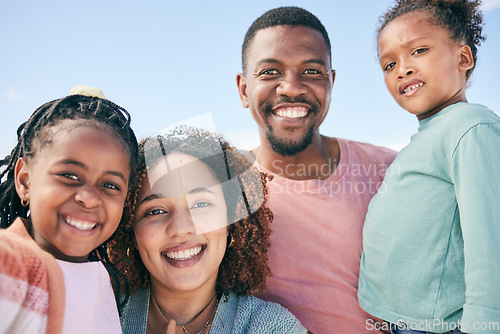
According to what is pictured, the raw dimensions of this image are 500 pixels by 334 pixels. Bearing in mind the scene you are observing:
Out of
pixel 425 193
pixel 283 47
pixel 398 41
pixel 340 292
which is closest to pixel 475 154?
pixel 425 193

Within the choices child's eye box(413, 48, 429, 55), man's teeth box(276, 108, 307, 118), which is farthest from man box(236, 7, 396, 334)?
child's eye box(413, 48, 429, 55)

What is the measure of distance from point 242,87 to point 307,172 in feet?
2.93

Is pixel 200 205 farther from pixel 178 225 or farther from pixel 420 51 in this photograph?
pixel 420 51

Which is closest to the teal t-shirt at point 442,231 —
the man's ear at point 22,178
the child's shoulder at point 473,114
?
the child's shoulder at point 473,114

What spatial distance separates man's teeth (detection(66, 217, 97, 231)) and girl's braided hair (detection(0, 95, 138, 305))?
1.18ft

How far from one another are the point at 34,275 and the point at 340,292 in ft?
5.74

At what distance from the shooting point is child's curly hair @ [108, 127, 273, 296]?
2.52 meters

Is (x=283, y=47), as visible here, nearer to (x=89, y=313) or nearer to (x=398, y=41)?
(x=398, y=41)

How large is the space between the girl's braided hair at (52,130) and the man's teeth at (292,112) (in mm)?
1192

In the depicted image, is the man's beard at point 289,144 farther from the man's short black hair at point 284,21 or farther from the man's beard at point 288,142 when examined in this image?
the man's short black hair at point 284,21

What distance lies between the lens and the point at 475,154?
2029 millimetres

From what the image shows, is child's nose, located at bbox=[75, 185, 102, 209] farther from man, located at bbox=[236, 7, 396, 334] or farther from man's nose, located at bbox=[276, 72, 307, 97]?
man's nose, located at bbox=[276, 72, 307, 97]

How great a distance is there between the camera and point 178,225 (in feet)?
7.43

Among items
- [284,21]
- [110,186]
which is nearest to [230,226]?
[110,186]
